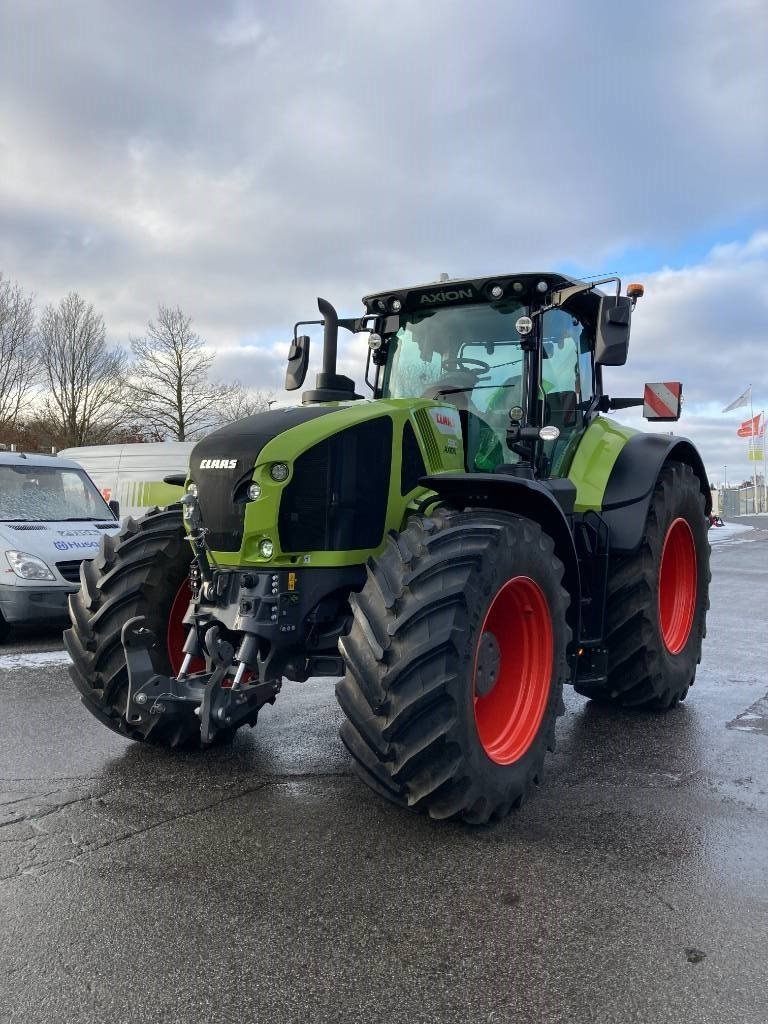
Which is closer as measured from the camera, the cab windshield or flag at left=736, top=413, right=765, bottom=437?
the cab windshield

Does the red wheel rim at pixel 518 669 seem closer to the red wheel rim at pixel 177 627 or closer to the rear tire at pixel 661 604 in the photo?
the rear tire at pixel 661 604

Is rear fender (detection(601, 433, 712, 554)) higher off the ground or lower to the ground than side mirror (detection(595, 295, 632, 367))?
lower

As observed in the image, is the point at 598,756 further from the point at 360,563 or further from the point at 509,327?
the point at 509,327

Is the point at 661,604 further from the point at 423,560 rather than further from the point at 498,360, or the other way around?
the point at 423,560

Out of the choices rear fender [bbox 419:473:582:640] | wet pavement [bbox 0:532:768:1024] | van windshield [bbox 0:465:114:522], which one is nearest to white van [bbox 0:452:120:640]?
van windshield [bbox 0:465:114:522]

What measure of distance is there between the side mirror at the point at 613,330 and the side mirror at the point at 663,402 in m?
1.61

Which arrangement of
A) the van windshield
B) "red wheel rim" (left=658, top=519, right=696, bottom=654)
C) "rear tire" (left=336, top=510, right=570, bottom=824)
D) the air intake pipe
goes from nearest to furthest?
"rear tire" (left=336, top=510, right=570, bottom=824)
the air intake pipe
"red wheel rim" (left=658, top=519, right=696, bottom=654)
the van windshield

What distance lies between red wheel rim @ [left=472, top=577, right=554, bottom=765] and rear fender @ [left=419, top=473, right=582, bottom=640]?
0.41m

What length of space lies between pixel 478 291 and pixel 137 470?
14.5 metres

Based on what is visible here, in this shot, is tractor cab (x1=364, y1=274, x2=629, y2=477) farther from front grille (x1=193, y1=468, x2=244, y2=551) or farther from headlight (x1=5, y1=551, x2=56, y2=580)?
headlight (x1=5, y1=551, x2=56, y2=580)

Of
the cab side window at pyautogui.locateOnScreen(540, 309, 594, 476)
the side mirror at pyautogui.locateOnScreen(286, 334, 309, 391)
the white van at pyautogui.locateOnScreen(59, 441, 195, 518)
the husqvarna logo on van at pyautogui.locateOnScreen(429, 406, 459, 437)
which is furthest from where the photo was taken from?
the white van at pyautogui.locateOnScreen(59, 441, 195, 518)

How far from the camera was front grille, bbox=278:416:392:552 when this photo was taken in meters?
3.71

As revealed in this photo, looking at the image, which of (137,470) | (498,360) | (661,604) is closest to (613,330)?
(498,360)

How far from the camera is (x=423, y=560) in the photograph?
3328 mm
